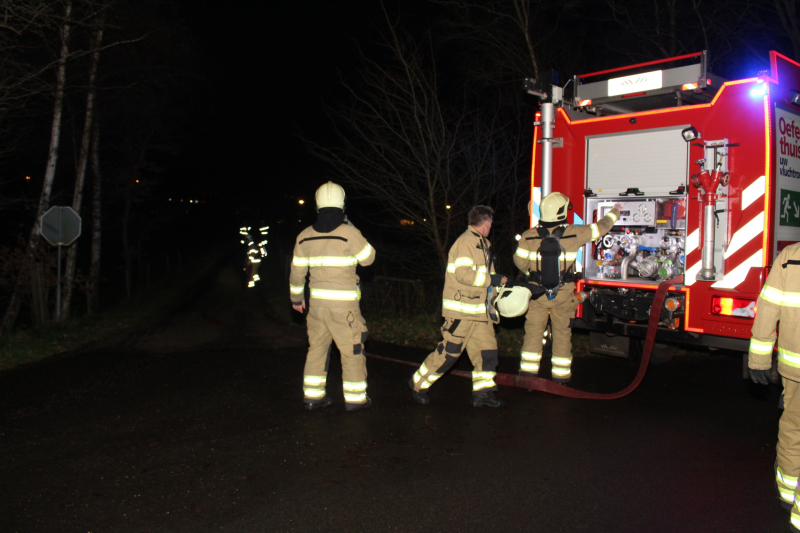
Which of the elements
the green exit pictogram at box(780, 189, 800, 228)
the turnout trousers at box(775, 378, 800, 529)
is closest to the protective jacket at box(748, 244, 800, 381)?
the turnout trousers at box(775, 378, 800, 529)

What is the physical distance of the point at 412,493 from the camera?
3.74m

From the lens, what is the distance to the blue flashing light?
499 cm

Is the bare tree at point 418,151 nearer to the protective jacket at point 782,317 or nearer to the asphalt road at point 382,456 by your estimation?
the asphalt road at point 382,456

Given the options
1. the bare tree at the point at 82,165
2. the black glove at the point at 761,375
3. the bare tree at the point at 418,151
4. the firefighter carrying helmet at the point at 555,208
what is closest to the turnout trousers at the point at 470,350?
the firefighter carrying helmet at the point at 555,208

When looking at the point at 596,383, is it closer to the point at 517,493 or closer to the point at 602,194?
the point at 602,194

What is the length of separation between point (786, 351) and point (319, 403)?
3.60 metres

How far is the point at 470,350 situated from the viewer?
17.8ft

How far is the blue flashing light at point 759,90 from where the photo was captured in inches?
197

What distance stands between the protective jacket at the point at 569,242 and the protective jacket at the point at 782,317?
226 centimetres

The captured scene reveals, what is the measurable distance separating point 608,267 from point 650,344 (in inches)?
43.3

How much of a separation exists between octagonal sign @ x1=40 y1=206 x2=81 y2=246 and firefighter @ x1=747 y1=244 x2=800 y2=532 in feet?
35.0

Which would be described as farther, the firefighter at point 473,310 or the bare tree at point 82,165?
the bare tree at point 82,165

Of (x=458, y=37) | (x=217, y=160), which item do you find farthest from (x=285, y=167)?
(x=458, y=37)

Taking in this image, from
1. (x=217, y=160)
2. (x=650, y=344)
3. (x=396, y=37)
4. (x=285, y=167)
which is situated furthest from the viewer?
(x=217, y=160)
